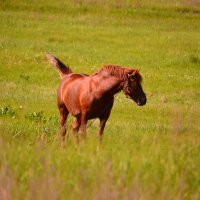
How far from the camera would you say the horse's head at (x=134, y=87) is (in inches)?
484

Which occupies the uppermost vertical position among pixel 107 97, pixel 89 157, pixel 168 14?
pixel 89 157

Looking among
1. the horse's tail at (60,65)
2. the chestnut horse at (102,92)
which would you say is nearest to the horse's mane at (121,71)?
the chestnut horse at (102,92)

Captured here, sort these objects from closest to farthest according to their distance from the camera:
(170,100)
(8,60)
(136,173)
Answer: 1. (136,173)
2. (170,100)
3. (8,60)

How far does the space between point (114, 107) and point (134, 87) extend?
707 centimetres

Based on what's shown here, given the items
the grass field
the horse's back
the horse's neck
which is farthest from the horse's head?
the horse's back

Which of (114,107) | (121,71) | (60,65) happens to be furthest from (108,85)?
(114,107)

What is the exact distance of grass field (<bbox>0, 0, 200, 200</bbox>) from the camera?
251 inches

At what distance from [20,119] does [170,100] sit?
6746mm

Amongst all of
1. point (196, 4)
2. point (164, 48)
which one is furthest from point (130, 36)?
point (196, 4)

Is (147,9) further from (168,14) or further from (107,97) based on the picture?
(107,97)

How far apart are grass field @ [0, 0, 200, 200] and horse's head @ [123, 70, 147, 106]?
662 mm

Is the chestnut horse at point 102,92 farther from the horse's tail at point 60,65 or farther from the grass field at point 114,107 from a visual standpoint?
the horse's tail at point 60,65

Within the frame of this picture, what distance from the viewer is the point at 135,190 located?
19.2 feet

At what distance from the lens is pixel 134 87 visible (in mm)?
12336
